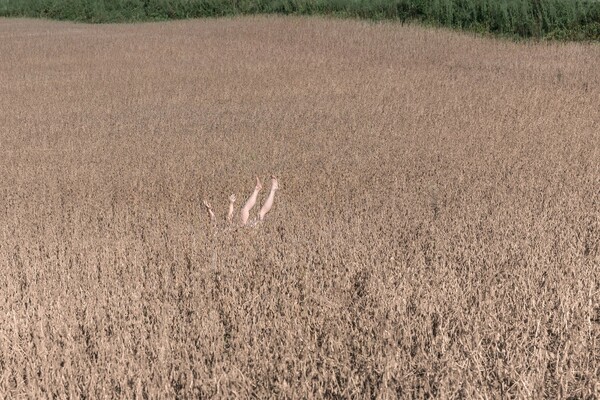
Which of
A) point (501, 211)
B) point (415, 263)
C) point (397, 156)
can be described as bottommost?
point (397, 156)

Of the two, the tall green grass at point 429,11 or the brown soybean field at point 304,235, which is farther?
the tall green grass at point 429,11

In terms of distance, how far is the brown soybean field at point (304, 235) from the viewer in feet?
8.32

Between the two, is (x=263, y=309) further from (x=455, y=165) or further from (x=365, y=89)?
(x=365, y=89)

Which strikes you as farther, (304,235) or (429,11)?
(429,11)

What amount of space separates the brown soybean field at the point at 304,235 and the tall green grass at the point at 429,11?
5950 millimetres

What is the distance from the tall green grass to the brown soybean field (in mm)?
5950

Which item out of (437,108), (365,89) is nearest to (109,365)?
(437,108)

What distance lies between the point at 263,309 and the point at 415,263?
86 centimetres

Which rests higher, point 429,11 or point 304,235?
point 304,235

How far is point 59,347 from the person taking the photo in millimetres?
2807

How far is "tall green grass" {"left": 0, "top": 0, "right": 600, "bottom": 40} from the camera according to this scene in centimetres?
1833

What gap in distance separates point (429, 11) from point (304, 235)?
16480mm

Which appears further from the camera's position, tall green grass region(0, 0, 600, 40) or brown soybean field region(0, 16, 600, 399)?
tall green grass region(0, 0, 600, 40)

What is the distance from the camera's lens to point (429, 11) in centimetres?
2000
